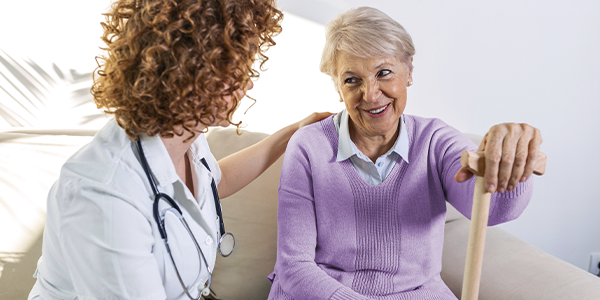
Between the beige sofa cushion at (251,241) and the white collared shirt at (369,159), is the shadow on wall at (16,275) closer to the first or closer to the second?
the beige sofa cushion at (251,241)

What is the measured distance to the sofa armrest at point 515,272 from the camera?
47.9 inches

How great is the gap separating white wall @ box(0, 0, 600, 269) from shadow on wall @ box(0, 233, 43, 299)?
2.64 ft

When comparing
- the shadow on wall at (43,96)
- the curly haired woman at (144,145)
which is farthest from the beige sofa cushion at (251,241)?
the shadow on wall at (43,96)

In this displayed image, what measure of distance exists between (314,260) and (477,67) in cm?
136

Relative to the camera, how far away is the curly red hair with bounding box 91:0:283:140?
758 mm

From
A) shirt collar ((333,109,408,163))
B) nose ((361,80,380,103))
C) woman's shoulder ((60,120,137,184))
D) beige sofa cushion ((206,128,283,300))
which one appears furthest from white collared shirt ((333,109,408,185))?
woman's shoulder ((60,120,137,184))

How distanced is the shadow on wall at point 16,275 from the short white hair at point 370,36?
1.19 m

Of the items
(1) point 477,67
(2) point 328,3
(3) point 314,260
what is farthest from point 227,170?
(1) point 477,67

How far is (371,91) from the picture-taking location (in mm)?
1201

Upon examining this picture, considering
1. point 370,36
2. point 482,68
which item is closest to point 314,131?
point 370,36

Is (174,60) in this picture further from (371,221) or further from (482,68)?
(482,68)

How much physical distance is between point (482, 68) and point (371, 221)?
4.06 ft

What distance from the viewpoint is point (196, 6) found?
2.47 feet

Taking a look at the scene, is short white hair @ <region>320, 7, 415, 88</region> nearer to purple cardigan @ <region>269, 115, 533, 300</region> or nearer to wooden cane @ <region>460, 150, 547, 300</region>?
purple cardigan @ <region>269, 115, 533, 300</region>
